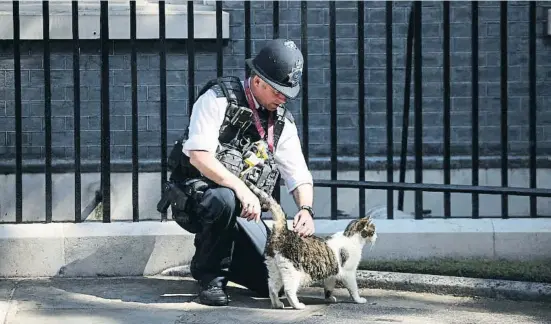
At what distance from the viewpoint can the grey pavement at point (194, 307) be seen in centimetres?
596

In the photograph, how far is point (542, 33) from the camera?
9.53m

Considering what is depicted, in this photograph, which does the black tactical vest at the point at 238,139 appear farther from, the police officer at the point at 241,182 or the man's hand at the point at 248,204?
the man's hand at the point at 248,204

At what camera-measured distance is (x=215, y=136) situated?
6086mm

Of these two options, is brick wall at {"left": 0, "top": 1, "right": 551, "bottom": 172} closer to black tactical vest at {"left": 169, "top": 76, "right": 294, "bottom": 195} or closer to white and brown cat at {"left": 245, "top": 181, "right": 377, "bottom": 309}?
black tactical vest at {"left": 169, "top": 76, "right": 294, "bottom": 195}

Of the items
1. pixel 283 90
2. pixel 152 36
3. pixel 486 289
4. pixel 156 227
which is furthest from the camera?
pixel 152 36

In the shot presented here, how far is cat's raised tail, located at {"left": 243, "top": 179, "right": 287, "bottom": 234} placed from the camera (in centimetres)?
605

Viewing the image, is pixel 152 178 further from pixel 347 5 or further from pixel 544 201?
pixel 544 201

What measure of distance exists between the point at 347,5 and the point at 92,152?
2.43m

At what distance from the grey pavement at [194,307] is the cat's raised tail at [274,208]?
1.50ft

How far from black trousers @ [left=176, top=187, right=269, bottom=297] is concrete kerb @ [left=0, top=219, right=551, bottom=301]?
550 millimetres

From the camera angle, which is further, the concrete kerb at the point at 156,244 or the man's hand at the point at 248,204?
the concrete kerb at the point at 156,244

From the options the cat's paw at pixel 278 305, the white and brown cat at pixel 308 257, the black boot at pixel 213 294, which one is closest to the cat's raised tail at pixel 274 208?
the white and brown cat at pixel 308 257

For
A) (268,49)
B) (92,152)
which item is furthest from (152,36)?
(268,49)

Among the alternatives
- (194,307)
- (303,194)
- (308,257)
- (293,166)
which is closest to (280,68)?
(293,166)
